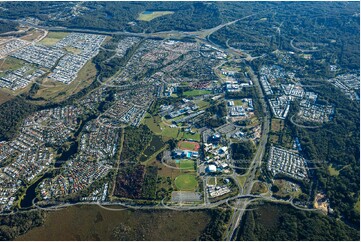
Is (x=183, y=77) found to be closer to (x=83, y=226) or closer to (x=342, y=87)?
(x=342, y=87)

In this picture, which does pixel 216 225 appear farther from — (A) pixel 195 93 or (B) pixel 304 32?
(B) pixel 304 32

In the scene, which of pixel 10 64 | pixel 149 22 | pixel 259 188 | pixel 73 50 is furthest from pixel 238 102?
pixel 10 64

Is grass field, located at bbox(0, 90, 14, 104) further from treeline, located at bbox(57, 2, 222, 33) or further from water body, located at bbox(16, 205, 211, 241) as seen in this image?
treeline, located at bbox(57, 2, 222, 33)

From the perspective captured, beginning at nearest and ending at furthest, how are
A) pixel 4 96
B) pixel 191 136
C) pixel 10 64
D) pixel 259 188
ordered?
pixel 259 188 → pixel 191 136 → pixel 4 96 → pixel 10 64

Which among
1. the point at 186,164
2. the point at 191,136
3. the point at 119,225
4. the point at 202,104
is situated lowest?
the point at 119,225

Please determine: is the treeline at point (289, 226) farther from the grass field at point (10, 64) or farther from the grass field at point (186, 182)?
the grass field at point (10, 64)

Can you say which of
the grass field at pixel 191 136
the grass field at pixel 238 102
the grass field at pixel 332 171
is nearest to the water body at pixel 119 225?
the grass field at pixel 191 136

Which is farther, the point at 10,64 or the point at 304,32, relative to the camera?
the point at 304,32
